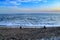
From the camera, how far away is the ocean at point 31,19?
221cm

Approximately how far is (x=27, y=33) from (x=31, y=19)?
27 centimetres

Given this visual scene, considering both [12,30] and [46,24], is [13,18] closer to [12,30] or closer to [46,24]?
[12,30]

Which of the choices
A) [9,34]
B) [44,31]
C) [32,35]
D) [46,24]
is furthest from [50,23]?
[9,34]

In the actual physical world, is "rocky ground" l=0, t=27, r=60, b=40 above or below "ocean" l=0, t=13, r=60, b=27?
below

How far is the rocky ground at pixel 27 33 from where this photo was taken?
2.20 meters

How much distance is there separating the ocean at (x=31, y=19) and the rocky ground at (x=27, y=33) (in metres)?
0.11

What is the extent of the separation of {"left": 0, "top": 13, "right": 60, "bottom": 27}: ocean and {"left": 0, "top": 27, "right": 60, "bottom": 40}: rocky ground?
0.36 ft

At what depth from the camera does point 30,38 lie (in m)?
2.21

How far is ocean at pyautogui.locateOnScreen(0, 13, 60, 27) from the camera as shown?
2213mm

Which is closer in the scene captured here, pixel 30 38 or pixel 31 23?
pixel 30 38

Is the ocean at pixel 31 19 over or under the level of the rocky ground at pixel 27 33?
over

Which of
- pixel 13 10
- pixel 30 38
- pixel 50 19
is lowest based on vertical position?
pixel 30 38

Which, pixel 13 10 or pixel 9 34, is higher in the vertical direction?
pixel 13 10

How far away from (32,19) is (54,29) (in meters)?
0.44
